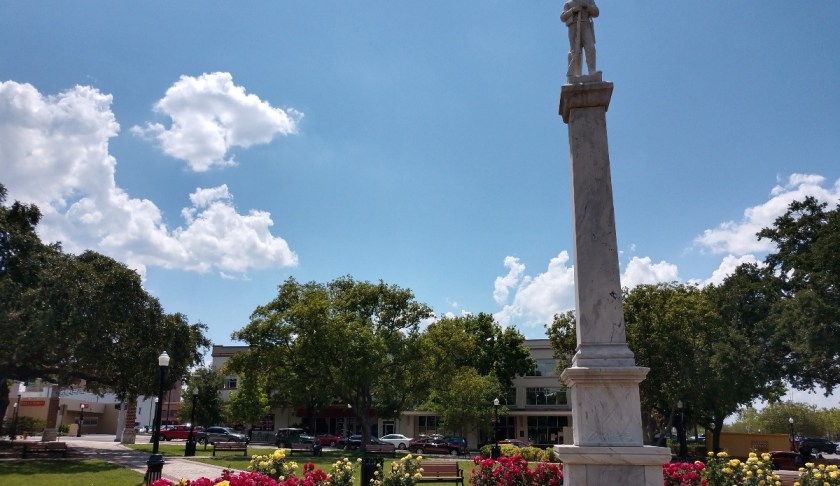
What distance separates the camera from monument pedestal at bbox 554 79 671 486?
24.1 feet

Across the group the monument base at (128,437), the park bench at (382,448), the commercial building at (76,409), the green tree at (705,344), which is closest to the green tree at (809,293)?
the green tree at (705,344)

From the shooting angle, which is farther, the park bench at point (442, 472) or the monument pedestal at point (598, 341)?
the park bench at point (442, 472)

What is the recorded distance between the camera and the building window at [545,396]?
2283 inches

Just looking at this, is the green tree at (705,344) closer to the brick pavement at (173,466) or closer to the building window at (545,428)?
the building window at (545,428)

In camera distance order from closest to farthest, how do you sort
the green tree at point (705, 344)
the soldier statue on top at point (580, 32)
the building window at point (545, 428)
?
the soldier statue on top at point (580, 32) < the green tree at point (705, 344) < the building window at point (545, 428)

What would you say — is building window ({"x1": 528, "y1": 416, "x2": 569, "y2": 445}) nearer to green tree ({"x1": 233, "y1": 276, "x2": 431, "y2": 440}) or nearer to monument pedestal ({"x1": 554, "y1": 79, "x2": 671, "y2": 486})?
green tree ({"x1": 233, "y1": 276, "x2": 431, "y2": 440})

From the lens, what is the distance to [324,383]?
35.5 m

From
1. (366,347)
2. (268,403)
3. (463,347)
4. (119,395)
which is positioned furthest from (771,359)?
(268,403)

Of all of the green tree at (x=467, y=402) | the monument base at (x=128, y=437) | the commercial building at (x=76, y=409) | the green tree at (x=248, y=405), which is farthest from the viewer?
the commercial building at (x=76, y=409)

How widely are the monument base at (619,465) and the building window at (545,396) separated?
174 feet

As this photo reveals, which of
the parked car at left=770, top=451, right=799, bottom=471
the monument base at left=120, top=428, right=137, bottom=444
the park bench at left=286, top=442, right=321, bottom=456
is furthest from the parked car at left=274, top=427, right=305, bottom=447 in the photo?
the parked car at left=770, top=451, right=799, bottom=471

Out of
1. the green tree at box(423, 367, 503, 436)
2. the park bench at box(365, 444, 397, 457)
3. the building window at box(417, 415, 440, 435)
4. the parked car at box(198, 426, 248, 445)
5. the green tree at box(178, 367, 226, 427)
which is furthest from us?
the green tree at box(178, 367, 226, 427)

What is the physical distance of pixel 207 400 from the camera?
62.2 metres

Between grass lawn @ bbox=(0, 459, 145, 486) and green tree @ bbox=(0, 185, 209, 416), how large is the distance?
5.05m
